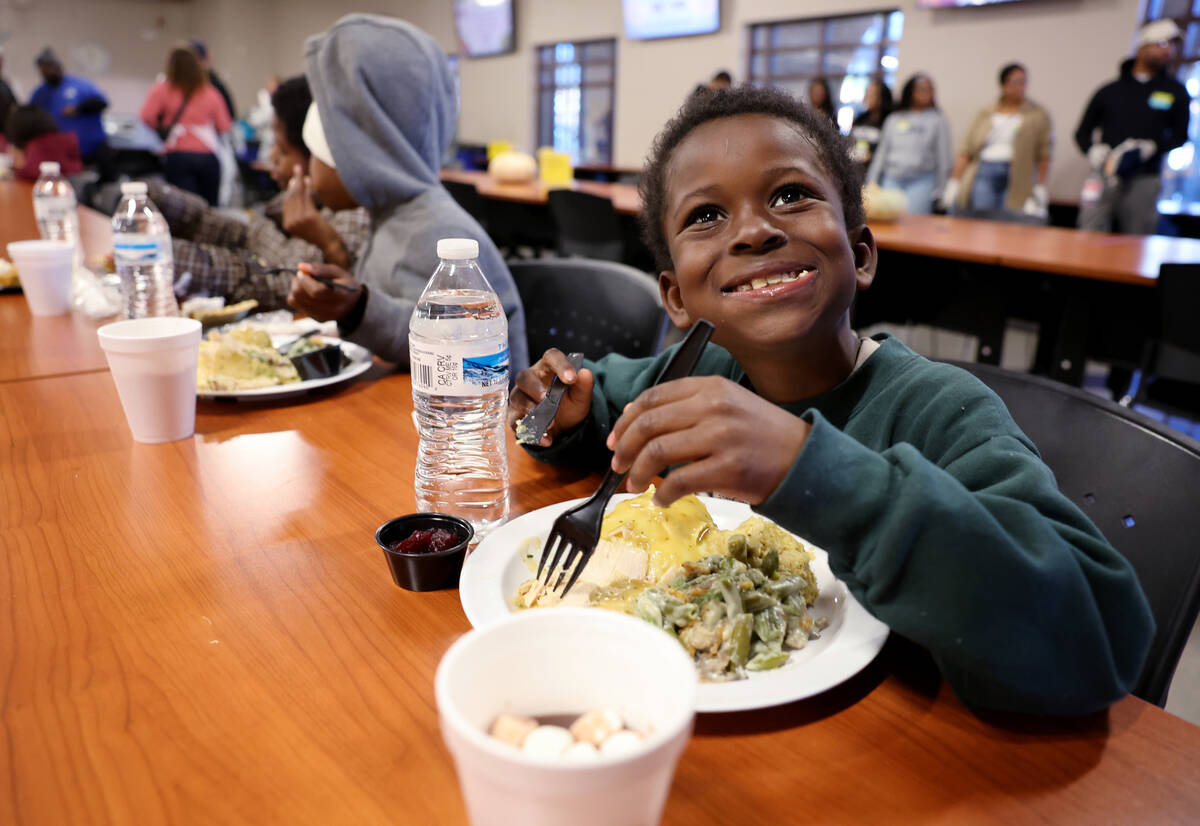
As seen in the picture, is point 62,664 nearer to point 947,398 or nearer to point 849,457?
point 849,457

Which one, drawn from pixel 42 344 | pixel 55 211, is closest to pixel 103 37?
pixel 55 211

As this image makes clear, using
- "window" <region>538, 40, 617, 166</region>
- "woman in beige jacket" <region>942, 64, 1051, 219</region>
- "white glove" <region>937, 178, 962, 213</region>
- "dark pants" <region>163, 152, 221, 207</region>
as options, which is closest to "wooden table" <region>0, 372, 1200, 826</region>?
"woman in beige jacket" <region>942, 64, 1051, 219</region>

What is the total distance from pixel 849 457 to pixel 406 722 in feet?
1.37

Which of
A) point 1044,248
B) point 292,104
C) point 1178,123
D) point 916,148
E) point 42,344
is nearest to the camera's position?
point 42,344

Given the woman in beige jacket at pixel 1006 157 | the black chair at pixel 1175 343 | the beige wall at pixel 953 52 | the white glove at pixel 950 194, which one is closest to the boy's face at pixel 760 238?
the black chair at pixel 1175 343

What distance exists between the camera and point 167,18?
1658cm

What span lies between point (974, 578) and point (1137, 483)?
50cm

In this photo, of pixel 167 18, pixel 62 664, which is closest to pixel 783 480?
pixel 62 664

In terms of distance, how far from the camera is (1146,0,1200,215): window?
19.6ft

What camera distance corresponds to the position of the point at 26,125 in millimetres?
5977

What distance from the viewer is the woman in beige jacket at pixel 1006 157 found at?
6.50m

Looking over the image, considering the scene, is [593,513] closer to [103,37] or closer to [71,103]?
[71,103]

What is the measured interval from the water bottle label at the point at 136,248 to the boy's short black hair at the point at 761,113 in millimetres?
1258

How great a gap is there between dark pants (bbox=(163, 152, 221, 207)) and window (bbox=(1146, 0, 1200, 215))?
7647 mm
